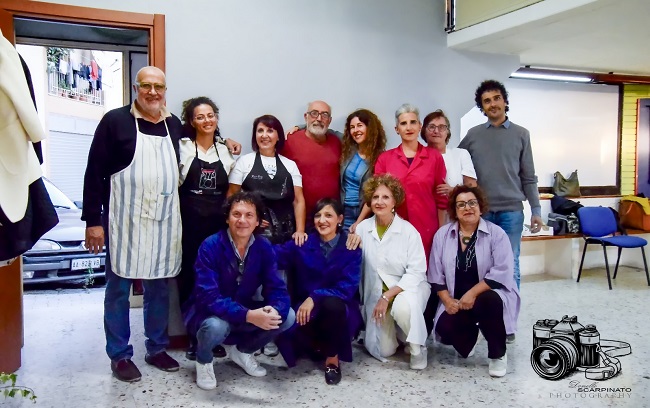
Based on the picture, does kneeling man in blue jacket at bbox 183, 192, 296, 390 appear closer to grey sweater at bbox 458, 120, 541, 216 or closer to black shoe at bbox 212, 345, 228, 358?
black shoe at bbox 212, 345, 228, 358

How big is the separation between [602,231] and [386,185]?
352 centimetres

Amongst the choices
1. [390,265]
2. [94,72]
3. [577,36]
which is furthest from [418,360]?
[94,72]

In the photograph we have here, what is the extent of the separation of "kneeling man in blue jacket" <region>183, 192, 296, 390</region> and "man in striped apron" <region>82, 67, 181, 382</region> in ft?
0.81

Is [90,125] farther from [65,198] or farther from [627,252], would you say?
[627,252]

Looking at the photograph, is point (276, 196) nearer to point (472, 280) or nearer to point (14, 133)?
point (472, 280)

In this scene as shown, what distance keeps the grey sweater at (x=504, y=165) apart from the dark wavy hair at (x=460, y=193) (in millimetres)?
365

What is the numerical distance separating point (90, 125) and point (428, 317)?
5261 millimetres

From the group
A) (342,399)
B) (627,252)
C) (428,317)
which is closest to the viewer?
(342,399)

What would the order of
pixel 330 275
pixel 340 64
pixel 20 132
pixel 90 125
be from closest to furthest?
pixel 20 132, pixel 330 275, pixel 340 64, pixel 90 125

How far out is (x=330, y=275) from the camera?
290 cm

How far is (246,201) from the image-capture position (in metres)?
2.66

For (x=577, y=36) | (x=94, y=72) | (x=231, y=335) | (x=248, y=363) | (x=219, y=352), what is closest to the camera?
(x=231, y=335)

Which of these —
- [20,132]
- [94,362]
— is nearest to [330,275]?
[94,362]

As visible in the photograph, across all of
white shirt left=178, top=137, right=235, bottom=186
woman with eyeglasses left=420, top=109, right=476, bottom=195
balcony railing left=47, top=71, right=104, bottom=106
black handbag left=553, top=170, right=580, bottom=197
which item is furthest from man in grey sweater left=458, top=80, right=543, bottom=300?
balcony railing left=47, top=71, right=104, bottom=106
